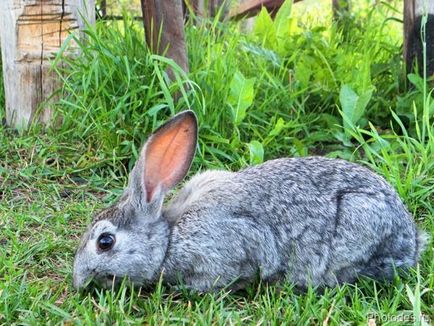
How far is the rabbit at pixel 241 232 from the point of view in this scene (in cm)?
311

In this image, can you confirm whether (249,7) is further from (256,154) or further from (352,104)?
(256,154)

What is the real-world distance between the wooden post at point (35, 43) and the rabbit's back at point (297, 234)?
1940mm

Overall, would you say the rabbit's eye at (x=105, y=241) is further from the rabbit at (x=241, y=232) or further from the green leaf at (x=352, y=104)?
the green leaf at (x=352, y=104)

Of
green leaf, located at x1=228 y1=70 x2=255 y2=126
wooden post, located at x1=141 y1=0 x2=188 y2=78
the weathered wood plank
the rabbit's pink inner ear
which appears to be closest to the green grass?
green leaf, located at x1=228 y1=70 x2=255 y2=126

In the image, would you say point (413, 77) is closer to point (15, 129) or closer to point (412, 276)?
point (412, 276)

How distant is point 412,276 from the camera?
320cm

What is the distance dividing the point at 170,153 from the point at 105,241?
1.53 feet

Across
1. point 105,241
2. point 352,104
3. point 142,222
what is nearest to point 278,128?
point 352,104

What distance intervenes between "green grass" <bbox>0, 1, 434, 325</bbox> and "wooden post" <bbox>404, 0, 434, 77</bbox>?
14 cm

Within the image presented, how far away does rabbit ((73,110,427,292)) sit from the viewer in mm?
3109

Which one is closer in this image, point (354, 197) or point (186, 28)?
point (354, 197)

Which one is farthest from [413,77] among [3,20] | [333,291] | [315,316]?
[3,20]

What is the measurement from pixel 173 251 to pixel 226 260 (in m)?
0.22

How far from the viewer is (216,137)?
14.1ft
